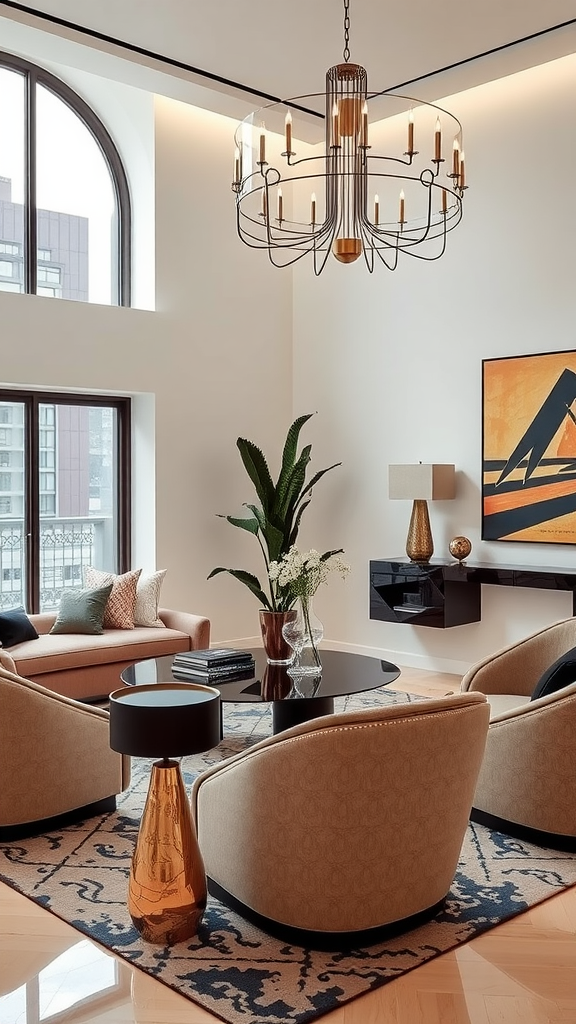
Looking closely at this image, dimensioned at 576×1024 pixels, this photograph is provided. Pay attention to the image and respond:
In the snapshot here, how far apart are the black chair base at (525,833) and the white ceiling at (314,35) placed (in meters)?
3.96

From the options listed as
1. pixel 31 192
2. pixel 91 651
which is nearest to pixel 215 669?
pixel 91 651

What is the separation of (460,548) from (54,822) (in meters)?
3.36

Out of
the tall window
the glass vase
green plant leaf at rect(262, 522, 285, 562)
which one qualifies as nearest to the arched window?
the tall window

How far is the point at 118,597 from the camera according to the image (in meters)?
5.98

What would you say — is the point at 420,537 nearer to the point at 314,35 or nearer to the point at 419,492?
the point at 419,492

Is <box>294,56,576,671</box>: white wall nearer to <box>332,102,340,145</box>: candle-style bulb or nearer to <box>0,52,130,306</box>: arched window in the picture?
A: <box>0,52,130,306</box>: arched window

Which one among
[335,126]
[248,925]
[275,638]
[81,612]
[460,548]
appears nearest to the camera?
[248,925]

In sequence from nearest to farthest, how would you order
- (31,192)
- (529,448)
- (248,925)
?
(248,925)
(529,448)
(31,192)

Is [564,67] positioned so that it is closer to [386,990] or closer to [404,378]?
[404,378]

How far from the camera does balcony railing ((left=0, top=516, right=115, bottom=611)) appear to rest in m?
6.35

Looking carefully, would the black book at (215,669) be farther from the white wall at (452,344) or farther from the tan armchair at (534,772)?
the white wall at (452,344)

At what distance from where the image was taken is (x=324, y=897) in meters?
2.65

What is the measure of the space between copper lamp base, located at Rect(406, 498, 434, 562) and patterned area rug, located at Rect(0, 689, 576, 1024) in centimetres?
285

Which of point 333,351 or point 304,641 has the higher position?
point 333,351
